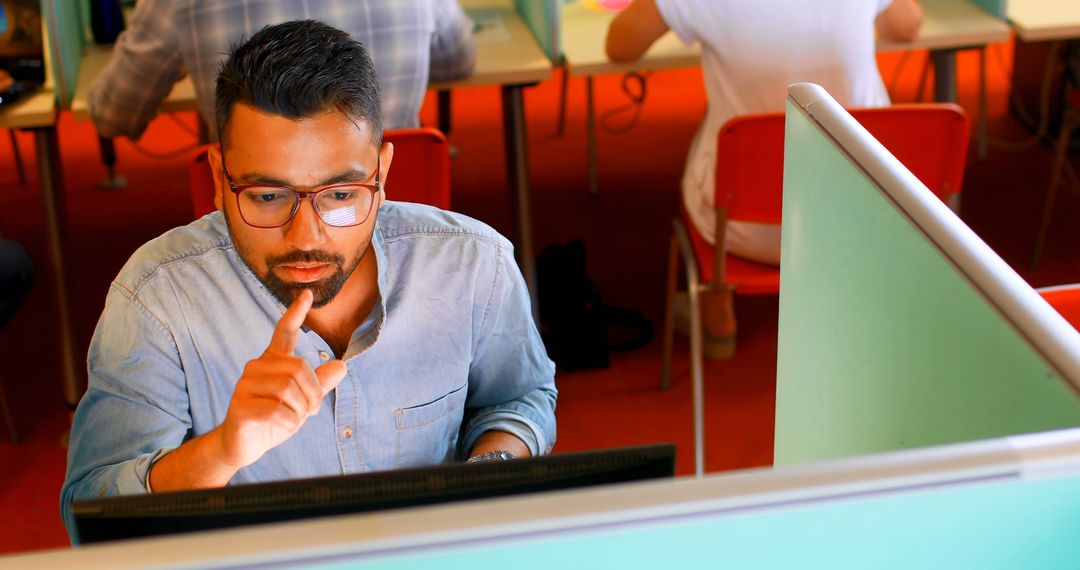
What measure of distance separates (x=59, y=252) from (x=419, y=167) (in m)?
1.10

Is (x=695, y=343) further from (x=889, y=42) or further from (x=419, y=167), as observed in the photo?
(x=889, y=42)

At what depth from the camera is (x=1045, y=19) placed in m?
2.79

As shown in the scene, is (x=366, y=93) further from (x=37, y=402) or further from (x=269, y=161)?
(x=37, y=402)

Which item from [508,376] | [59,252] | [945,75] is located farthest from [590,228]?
[508,376]

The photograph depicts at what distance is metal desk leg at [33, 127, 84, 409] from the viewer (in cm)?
264

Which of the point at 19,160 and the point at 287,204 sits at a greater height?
the point at 287,204

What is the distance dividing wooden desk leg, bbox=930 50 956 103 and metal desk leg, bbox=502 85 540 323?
1.09m

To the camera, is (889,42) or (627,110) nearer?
(889,42)

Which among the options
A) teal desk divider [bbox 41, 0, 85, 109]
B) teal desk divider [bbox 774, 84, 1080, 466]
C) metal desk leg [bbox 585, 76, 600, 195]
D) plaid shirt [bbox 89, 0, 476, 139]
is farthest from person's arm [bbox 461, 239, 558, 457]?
metal desk leg [bbox 585, 76, 600, 195]

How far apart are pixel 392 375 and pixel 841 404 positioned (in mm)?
507

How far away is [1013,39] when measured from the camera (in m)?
4.34

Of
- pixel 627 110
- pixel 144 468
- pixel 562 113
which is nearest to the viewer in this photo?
pixel 144 468

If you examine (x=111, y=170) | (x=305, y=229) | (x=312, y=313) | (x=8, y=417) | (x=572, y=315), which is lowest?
(x=8, y=417)

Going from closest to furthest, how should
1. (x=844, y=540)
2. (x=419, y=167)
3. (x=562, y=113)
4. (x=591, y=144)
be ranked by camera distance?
(x=844, y=540)
(x=419, y=167)
(x=591, y=144)
(x=562, y=113)
